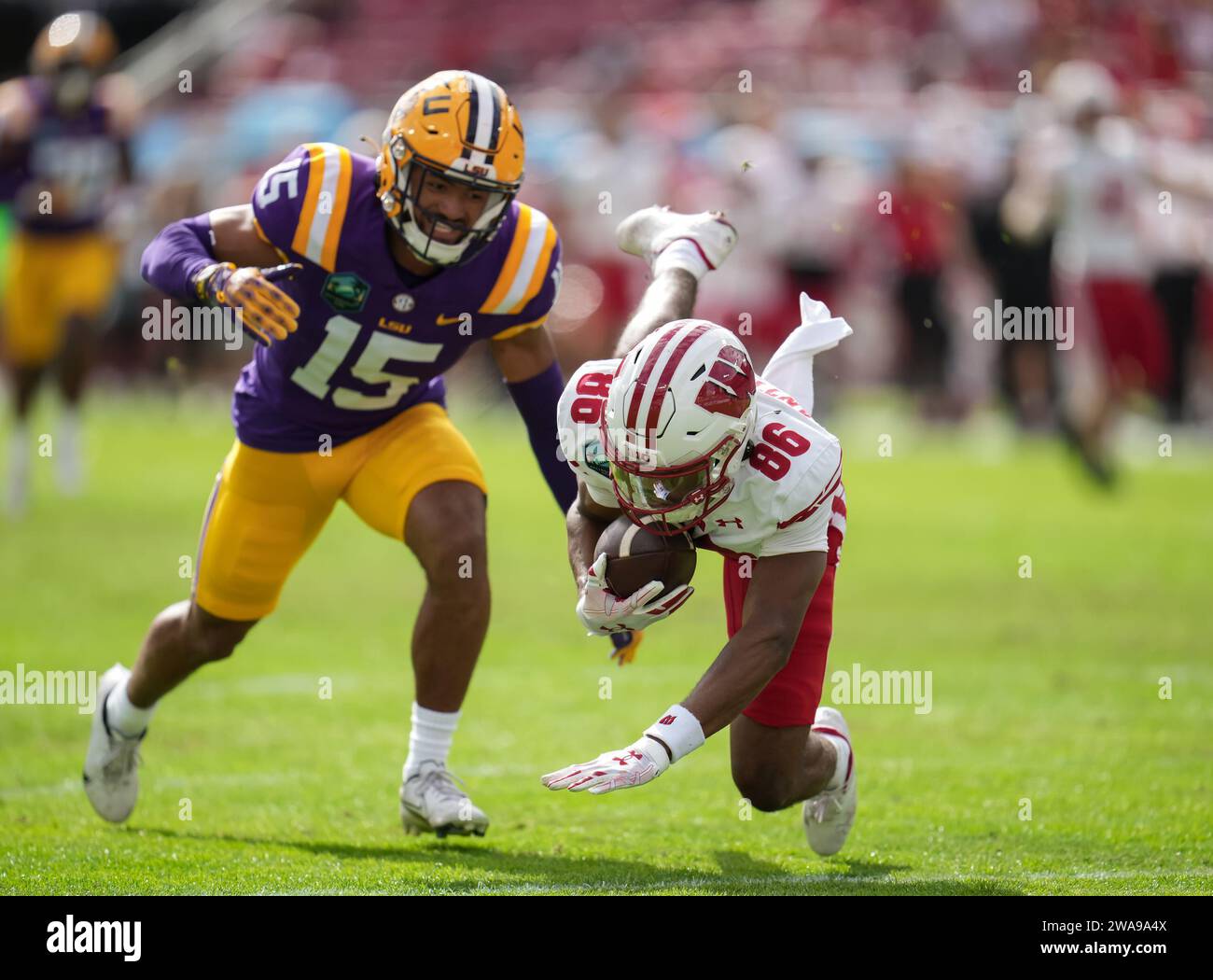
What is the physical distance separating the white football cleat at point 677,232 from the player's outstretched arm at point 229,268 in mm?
1089

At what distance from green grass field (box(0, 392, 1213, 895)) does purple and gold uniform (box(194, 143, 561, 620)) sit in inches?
33.8

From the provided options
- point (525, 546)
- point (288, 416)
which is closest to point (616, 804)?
point (288, 416)

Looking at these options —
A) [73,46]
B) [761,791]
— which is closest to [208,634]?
[761,791]

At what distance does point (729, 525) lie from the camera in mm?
4098

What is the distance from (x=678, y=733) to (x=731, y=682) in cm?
21

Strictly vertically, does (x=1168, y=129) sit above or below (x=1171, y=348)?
above

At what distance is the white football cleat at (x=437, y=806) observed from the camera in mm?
4699

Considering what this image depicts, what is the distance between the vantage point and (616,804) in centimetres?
523

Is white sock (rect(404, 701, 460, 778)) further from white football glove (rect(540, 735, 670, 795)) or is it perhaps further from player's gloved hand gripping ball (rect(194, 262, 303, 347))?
white football glove (rect(540, 735, 670, 795))

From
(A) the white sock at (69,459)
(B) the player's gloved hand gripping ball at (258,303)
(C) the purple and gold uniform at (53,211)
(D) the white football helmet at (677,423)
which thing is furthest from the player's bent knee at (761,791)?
(A) the white sock at (69,459)

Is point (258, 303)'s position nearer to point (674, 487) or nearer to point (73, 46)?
point (674, 487)

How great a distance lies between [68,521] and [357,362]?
603 cm

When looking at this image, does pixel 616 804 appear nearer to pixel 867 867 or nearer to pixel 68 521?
pixel 867 867

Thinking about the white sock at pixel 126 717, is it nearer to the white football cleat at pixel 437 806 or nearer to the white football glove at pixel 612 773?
the white football cleat at pixel 437 806
